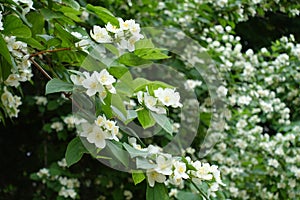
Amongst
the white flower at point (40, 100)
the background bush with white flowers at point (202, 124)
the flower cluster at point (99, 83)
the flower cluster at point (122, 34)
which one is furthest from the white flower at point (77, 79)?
the white flower at point (40, 100)

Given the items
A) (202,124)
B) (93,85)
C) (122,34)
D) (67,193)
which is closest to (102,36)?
(122,34)

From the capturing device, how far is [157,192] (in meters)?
1.01

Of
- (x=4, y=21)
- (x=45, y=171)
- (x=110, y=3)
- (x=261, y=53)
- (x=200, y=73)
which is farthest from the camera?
(x=261, y=53)

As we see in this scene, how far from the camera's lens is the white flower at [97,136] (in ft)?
3.26

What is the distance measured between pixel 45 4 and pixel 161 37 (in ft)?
4.99

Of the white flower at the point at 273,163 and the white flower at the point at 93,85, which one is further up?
the white flower at the point at 93,85

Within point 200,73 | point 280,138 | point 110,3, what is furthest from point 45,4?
point 280,138

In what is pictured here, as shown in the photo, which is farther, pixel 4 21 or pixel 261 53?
pixel 261 53

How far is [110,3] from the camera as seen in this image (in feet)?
8.81

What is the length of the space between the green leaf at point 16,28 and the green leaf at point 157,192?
531mm

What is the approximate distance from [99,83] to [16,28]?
0.35 m

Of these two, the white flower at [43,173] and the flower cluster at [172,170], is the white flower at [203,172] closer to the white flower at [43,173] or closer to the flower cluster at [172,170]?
the flower cluster at [172,170]

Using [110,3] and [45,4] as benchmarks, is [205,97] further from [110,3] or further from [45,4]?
[45,4]

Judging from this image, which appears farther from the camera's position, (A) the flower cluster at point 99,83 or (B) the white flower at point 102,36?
(B) the white flower at point 102,36
